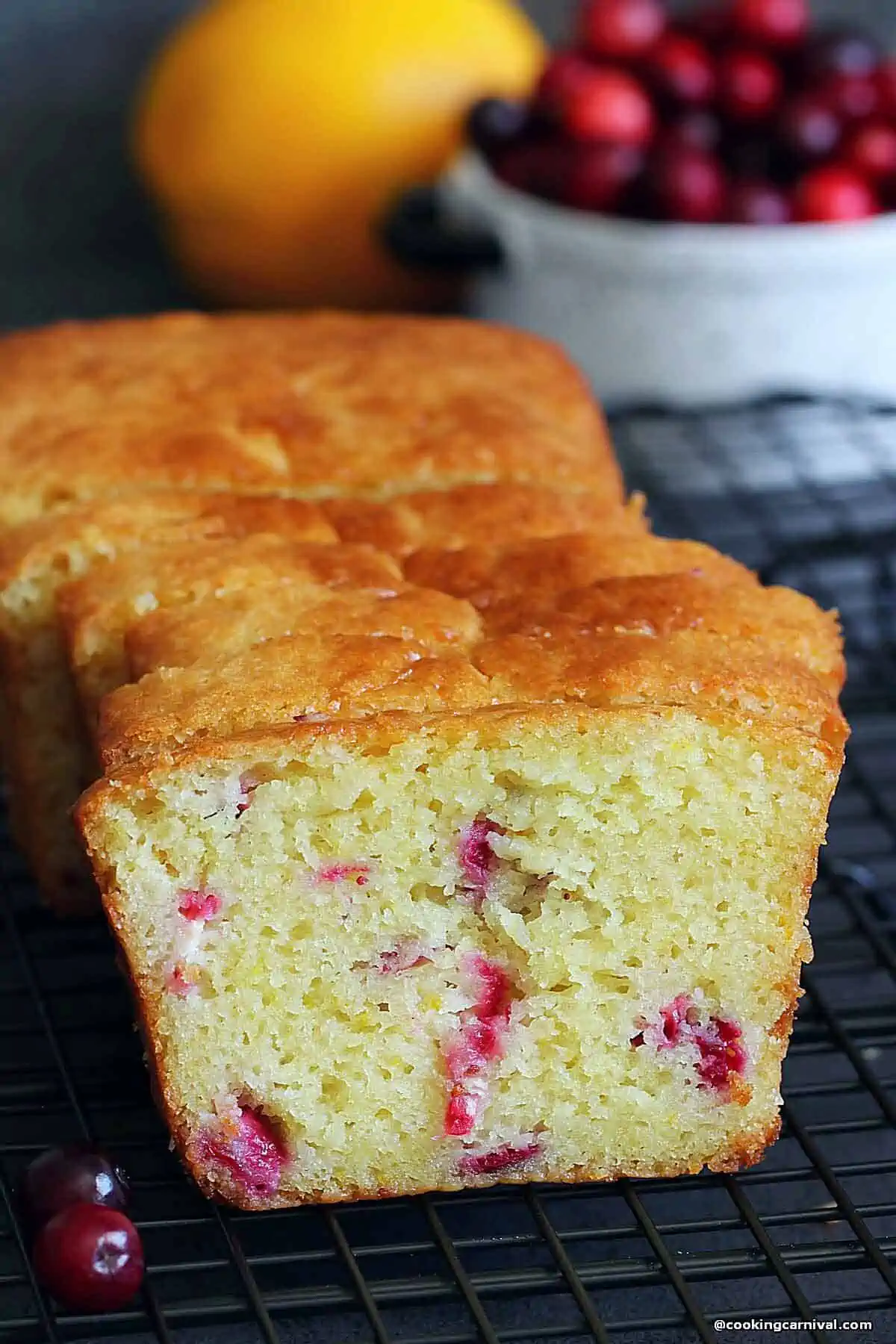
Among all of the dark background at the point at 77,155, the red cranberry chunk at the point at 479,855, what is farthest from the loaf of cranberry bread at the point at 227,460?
Result: the dark background at the point at 77,155

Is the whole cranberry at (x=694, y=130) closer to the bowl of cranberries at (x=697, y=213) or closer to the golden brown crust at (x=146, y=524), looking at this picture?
the bowl of cranberries at (x=697, y=213)

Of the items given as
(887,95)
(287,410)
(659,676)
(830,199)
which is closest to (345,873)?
(659,676)

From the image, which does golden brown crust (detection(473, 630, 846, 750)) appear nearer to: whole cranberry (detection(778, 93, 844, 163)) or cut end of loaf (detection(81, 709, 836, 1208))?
cut end of loaf (detection(81, 709, 836, 1208))

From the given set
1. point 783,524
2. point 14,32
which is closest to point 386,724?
point 783,524

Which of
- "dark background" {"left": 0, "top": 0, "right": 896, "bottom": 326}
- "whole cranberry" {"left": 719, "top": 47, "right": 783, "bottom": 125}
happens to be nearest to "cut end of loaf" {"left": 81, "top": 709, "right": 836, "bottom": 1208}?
"whole cranberry" {"left": 719, "top": 47, "right": 783, "bottom": 125}

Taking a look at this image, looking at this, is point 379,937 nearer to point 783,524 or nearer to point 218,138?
point 783,524

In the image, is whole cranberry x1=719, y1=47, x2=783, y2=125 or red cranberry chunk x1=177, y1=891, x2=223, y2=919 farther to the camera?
whole cranberry x1=719, y1=47, x2=783, y2=125

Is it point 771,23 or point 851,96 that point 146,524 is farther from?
point 771,23
